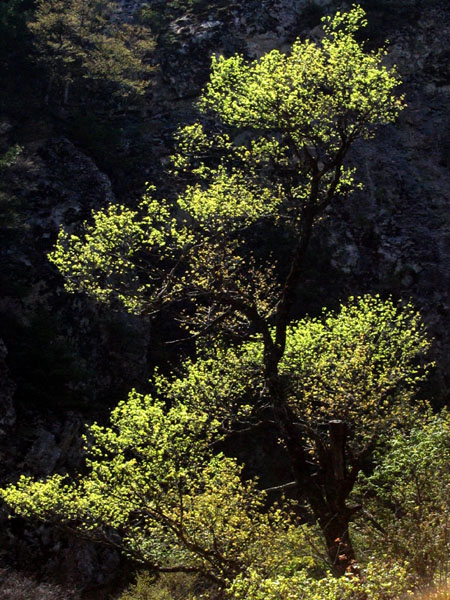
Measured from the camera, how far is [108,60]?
38.1m

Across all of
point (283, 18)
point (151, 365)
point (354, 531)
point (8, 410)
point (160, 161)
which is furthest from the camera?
point (283, 18)

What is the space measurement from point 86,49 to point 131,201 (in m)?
12.6

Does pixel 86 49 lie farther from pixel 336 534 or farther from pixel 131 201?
pixel 336 534

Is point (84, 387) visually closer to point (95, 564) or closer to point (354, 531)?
point (95, 564)

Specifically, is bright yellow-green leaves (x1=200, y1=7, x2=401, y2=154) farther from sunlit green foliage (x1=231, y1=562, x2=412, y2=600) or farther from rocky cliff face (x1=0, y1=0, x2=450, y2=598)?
rocky cliff face (x1=0, y1=0, x2=450, y2=598)

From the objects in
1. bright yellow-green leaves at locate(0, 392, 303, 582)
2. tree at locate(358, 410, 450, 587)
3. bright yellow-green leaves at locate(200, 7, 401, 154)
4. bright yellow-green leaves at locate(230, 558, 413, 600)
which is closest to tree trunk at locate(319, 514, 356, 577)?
tree at locate(358, 410, 450, 587)

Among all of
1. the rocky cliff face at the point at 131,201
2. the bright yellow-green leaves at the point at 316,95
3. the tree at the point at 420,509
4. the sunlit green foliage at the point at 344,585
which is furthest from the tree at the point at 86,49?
the sunlit green foliage at the point at 344,585

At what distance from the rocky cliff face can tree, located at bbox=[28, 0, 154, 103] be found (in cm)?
232

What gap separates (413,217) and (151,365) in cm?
1895

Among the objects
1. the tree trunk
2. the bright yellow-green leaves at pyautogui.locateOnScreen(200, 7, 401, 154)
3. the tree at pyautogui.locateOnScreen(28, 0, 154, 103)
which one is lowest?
the tree trunk

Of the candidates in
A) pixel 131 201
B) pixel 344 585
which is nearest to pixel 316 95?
pixel 344 585

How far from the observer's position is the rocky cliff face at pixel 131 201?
2317 cm

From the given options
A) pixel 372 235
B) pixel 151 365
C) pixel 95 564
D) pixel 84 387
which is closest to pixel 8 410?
pixel 84 387

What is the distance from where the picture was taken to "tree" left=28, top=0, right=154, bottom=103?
3588 cm
